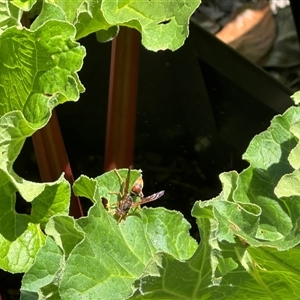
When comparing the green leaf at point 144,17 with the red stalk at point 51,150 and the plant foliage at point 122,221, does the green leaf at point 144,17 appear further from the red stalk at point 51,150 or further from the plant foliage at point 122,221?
the red stalk at point 51,150

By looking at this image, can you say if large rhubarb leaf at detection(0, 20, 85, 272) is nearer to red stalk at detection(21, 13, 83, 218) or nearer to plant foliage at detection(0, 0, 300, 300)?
plant foliage at detection(0, 0, 300, 300)

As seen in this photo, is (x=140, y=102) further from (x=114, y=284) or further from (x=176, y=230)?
(x=114, y=284)

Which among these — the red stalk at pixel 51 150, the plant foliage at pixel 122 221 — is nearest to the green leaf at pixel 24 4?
the plant foliage at pixel 122 221

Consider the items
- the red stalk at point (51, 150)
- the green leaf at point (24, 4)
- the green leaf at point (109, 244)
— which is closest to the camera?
the green leaf at point (109, 244)

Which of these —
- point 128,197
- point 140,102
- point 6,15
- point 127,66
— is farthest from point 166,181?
point 6,15

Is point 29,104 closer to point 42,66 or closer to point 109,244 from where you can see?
point 42,66
